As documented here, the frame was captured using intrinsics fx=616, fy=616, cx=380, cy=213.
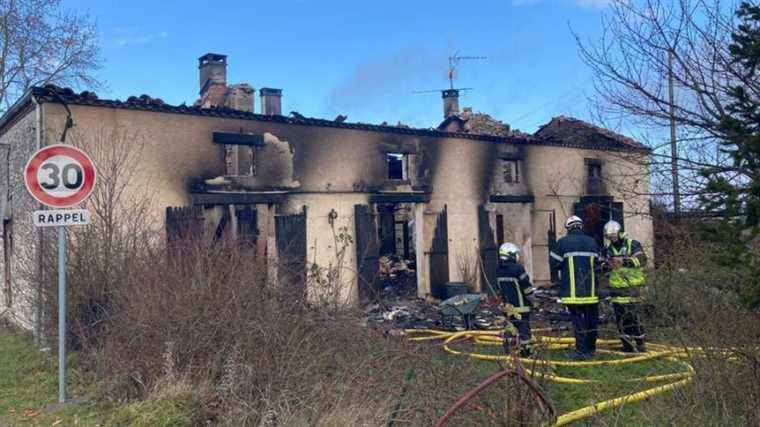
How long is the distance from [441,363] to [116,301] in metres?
4.31

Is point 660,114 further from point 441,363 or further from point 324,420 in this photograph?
point 324,420

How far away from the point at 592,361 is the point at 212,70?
14.4 metres

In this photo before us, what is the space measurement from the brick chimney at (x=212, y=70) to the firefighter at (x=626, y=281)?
13.1m

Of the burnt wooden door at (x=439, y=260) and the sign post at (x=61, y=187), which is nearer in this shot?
the sign post at (x=61, y=187)

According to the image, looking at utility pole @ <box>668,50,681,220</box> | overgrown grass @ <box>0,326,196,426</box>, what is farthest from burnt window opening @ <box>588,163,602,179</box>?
overgrown grass @ <box>0,326,196,426</box>

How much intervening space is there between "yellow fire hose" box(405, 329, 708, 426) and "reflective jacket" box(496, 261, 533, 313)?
56cm

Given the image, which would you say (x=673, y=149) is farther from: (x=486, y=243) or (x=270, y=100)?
(x=270, y=100)

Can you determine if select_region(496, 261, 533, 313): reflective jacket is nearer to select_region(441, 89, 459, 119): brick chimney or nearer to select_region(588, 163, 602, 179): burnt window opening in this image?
select_region(588, 163, 602, 179): burnt window opening

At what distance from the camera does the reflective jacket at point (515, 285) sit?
8.26 meters

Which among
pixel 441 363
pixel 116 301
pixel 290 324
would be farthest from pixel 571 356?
pixel 116 301

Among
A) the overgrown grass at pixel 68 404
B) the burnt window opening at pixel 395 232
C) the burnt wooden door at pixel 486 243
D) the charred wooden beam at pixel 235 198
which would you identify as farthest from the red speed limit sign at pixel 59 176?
the burnt window opening at pixel 395 232

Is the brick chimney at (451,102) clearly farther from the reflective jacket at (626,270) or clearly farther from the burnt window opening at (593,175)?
the reflective jacket at (626,270)

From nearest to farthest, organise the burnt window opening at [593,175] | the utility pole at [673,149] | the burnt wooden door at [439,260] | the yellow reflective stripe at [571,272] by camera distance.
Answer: the utility pole at [673,149] → the yellow reflective stripe at [571,272] → the burnt wooden door at [439,260] → the burnt window opening at [593,175]

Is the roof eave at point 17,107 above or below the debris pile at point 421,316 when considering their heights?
above
